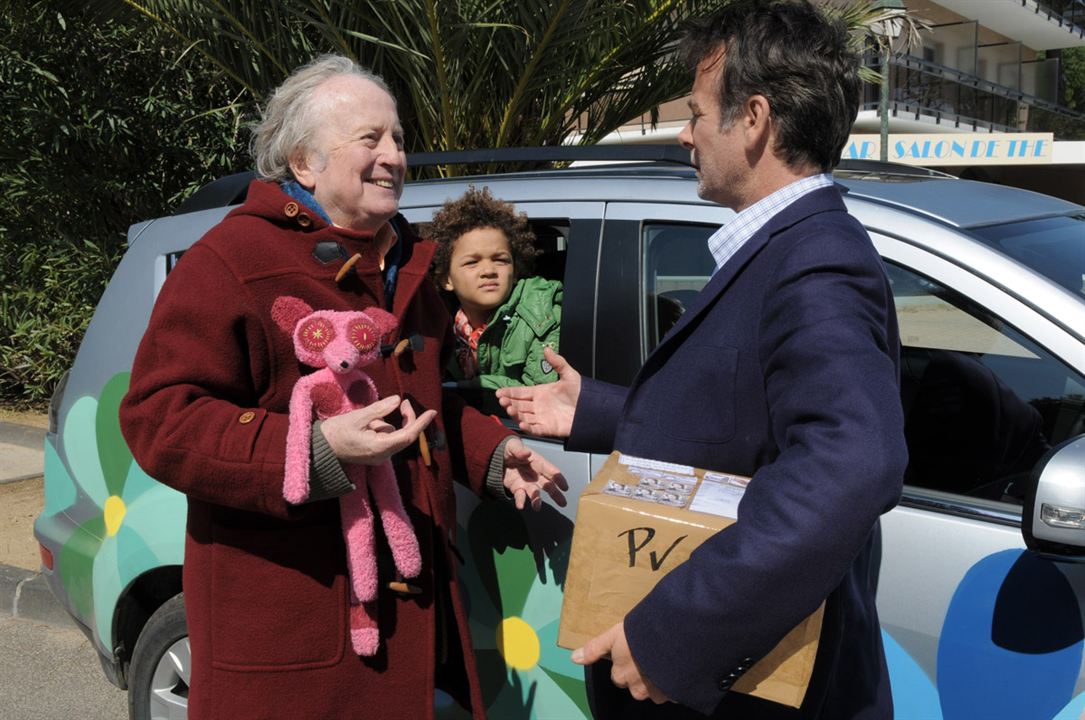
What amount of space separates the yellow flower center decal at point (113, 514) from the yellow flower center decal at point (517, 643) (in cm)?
128

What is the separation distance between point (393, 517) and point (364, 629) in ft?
0.75

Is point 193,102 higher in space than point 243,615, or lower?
higher

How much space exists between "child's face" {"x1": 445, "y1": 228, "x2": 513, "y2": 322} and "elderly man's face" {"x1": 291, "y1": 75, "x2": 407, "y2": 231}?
79 cm

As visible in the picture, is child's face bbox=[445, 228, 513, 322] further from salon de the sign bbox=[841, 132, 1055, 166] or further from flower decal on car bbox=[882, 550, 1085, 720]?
salon de the sign bbox=[841, 132, 1055, 166]

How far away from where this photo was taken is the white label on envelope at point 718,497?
142 centimetres

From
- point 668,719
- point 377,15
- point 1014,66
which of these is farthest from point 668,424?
point 1014,66

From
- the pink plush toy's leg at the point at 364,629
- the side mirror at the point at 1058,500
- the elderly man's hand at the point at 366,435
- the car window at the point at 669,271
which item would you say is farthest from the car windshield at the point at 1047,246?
the pink plush toy's leg at the point at 364,629

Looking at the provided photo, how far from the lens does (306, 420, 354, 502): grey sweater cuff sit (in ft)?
5.82

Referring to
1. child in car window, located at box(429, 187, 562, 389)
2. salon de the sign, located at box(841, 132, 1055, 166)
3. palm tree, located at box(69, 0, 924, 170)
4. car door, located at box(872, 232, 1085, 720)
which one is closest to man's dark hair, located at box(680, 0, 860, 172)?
car door, located at box(872, 232, 1085, 720)

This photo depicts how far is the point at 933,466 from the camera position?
2.14m

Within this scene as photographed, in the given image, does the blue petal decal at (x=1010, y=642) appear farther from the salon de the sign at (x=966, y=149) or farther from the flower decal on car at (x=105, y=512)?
the salon de the sign at (x=966, y=149)

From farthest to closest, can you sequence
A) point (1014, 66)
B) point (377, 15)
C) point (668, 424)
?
point (1014, 66)
point (377, 15)
point (668, 424)

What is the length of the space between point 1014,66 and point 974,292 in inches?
1574

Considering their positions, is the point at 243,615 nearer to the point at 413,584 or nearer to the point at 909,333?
the point at 413,584
